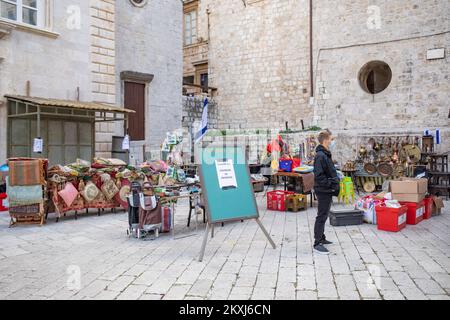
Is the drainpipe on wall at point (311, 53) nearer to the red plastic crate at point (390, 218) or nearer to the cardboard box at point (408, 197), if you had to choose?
the cardboard box at point (408, 197)

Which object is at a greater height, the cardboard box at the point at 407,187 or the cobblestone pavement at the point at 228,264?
the cardboard box at the point at 407,187

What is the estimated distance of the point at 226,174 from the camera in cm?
530

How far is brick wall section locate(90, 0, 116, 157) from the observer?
36.7ft

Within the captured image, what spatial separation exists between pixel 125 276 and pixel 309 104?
13201 mm

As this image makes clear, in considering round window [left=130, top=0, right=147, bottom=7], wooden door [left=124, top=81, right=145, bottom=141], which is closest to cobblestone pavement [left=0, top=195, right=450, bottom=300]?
wooden door [left=124, top=81, right=145, bottom=141]

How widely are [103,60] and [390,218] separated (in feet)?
28.9

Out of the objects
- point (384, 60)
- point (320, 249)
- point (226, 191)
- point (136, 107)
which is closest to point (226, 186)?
point (226, 191)

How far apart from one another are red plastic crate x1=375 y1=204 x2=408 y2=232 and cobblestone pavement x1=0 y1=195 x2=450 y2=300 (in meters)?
0.17

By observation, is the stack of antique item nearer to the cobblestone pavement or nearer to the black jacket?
the cobblestone pavement

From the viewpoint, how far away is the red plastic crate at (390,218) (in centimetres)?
645

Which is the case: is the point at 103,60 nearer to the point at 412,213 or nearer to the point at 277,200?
the point at 277,200

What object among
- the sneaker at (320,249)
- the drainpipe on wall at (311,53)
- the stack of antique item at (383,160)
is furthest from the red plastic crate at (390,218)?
the drainpipe on wall at (311,53)

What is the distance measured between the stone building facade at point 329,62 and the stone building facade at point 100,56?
401 centimetres
